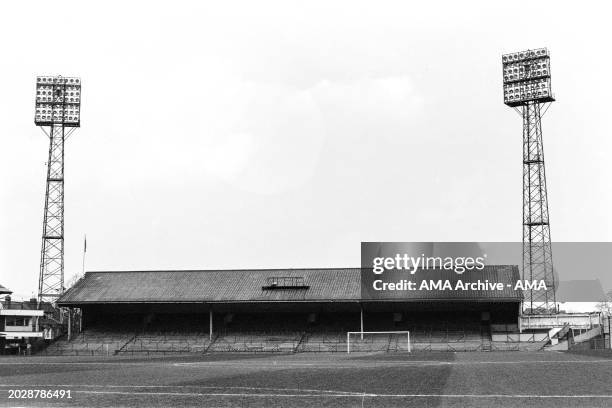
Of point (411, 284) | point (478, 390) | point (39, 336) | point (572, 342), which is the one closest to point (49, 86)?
point (39, 336)

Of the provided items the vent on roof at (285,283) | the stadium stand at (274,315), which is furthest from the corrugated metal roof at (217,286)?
the vent on roof at (285,283)

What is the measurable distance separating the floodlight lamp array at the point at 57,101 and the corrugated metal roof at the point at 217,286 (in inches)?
647

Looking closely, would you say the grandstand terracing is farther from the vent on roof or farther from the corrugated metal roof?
the vent on roof

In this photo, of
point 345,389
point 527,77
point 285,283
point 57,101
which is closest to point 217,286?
point 285,283

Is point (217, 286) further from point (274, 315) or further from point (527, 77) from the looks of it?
point (527, 77)

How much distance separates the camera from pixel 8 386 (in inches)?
879

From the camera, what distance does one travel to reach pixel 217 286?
7006 cm

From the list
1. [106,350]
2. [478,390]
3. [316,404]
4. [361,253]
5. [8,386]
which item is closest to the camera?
[316,404]

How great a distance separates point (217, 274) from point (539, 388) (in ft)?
186

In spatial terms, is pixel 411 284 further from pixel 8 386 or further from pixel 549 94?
pixel 8 386

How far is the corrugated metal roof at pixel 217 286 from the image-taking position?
2608 inches

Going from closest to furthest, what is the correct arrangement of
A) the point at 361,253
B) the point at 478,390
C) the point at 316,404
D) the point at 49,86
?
the point at 316,404 < the point at 478,390 < the point at 361,253 < the point at 49,86

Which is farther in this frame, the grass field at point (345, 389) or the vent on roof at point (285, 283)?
the vent on roof at point (285, 283)

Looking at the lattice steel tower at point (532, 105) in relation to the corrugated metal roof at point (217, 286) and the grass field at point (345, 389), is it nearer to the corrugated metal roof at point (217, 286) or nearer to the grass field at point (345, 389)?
the corrugated metal roof at point (217, 286)
